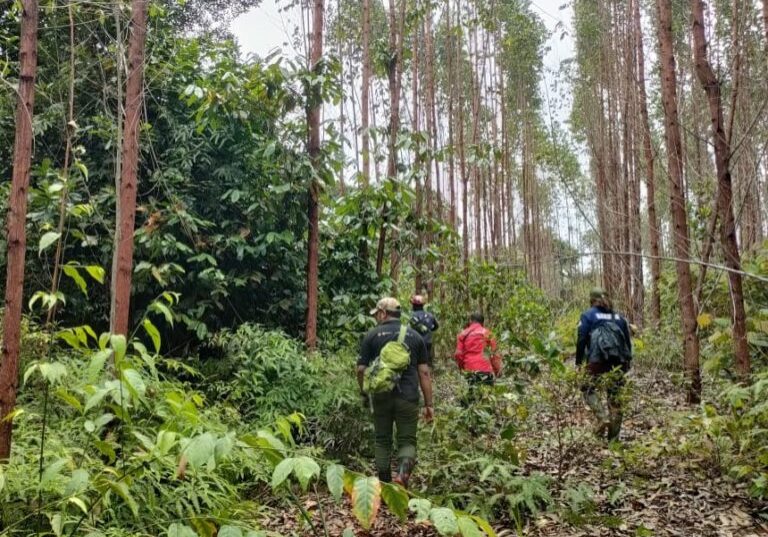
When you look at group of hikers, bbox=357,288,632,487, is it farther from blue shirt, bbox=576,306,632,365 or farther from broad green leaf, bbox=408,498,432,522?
broad green leaf, bbox=408,498,432,522

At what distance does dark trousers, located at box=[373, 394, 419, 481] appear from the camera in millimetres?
4574

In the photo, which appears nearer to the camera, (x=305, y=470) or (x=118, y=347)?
(x=305, y=470)

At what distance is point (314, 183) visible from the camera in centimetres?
683

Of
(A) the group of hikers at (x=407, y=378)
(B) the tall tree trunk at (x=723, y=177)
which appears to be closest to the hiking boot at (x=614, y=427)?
(A) the group of hikers at (x=407, y=378)

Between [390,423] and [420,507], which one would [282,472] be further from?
[390,423]

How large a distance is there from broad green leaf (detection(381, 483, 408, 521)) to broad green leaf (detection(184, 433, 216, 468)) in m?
0.46

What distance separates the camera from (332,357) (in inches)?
257

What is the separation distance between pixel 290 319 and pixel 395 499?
6.18m

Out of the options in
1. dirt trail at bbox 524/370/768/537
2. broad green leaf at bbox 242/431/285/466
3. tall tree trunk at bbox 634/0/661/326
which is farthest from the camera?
tall tree trunk at bbox 634/0/661/326

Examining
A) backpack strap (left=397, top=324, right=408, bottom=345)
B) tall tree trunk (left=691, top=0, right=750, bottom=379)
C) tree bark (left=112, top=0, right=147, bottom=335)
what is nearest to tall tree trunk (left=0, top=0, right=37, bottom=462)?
tree bark (left=112, top=0, right=147, bottom=335)

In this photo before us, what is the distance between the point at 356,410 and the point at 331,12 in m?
13.9

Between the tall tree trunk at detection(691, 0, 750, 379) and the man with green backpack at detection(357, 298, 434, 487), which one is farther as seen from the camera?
the tall tree trunk at detection(691, 0, 750, 379)

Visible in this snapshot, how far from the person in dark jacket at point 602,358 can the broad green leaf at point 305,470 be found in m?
3.98

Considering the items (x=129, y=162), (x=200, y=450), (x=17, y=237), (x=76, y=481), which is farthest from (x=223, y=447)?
(x=129, y=162)
